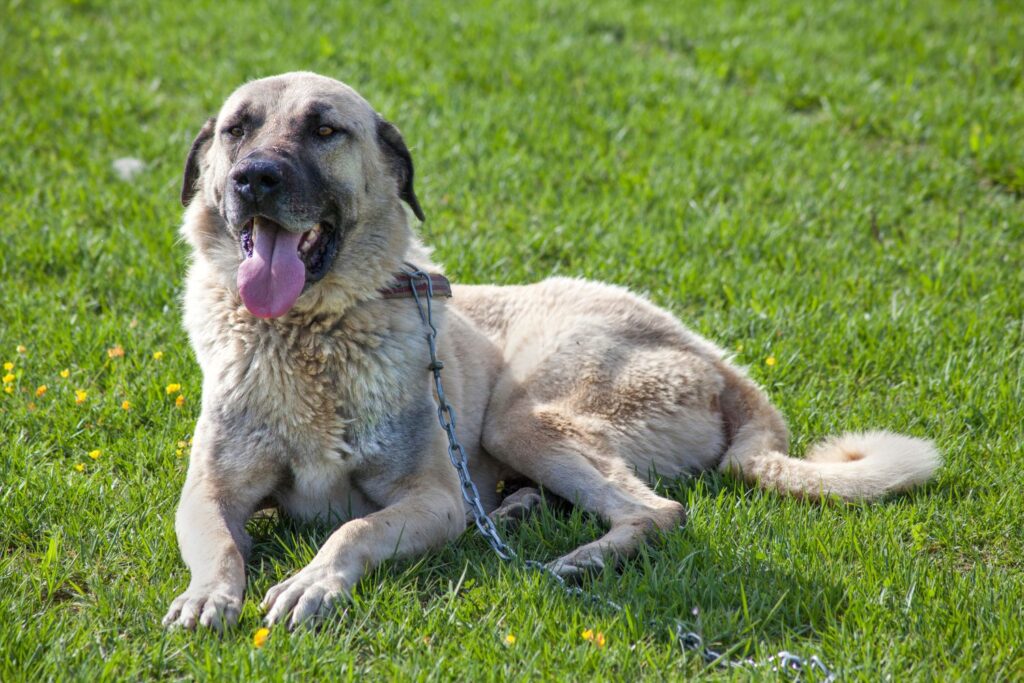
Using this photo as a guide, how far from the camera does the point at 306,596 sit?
10.9 ft

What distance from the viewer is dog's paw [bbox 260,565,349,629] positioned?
3.30 metres

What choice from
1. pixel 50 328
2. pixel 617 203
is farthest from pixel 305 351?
pixel 617 203

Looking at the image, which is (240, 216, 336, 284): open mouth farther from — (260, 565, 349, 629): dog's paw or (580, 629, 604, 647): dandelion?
(580, 629, 604, 647): dandelion

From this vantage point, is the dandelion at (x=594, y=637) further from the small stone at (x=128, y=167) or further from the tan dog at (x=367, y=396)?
the small stone at (x=128, y=167)

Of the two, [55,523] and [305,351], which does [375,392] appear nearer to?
[305,351]

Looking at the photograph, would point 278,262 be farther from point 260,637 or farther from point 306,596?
point 260,637

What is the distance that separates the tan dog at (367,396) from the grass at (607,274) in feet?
→ 0.50

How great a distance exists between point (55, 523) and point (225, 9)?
7227 mm

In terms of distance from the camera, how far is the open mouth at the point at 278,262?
12.8 ft

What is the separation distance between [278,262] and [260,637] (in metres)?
1.41

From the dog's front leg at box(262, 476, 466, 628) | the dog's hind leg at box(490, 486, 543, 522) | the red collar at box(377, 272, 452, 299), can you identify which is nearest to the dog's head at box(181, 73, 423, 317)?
the red collar at box(377, 272, 452, 299)

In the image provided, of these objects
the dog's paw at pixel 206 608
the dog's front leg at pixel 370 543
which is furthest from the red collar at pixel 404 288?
the dog's paw at pixel 206 608

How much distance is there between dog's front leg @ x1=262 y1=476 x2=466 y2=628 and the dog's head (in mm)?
837

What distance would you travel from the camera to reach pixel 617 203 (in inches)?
284
